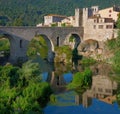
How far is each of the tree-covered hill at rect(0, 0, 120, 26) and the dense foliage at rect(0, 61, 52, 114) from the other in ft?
304

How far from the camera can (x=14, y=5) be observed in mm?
158000

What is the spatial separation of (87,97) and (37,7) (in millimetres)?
134821

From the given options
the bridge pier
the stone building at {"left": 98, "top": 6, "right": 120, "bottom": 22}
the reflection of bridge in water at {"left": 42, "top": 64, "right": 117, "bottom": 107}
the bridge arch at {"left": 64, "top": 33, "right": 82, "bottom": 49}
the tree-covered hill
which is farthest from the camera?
the tree-covered hill

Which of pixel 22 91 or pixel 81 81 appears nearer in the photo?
pixel 22 91

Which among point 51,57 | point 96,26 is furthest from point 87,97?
point 96,26

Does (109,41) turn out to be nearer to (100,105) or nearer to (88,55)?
(88,55)

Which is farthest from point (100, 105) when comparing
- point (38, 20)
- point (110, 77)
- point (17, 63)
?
point (38, 20)

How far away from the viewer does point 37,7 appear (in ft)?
534

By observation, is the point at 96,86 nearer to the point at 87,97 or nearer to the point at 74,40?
the point at 87,97

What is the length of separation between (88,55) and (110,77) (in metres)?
14.8

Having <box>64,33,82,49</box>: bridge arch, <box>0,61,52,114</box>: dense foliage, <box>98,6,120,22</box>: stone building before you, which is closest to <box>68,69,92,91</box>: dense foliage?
<box>0,61,52,114</box>: dense foliage

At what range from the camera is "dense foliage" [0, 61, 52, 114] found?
22.8m

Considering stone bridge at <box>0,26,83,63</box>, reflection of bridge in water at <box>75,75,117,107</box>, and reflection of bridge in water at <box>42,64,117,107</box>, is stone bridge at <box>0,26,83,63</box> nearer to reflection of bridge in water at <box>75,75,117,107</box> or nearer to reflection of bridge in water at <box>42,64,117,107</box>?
reflection of bridge in water at <box>42,64,117,107</box>

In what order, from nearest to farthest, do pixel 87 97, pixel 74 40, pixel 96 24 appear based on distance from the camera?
pixel 87 97, pixel 96 24, pixel 74 40
